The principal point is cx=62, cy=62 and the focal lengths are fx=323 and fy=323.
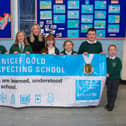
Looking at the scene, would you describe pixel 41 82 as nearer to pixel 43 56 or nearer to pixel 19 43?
pixel 43 56

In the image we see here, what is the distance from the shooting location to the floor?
509cm

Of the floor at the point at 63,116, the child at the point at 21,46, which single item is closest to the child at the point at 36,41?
the child at the point at 21,46

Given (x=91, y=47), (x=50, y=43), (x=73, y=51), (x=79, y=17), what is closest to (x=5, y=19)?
(x=79, y=17)

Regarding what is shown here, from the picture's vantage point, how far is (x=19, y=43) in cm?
606

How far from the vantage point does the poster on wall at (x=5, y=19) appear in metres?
7.55

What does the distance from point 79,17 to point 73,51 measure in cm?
179

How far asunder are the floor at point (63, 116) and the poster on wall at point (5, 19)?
94.4 inches

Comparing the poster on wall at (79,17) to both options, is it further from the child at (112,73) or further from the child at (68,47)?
the child at (112,73)

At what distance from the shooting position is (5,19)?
7617mm

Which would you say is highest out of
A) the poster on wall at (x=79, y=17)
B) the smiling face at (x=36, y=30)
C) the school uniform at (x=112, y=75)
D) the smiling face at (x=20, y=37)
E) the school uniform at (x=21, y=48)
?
the poster on wall at (x=79, y=17)

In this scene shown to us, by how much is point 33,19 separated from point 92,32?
2.12 meters

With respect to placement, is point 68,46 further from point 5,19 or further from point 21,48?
point 5,19

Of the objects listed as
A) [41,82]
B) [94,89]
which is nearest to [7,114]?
[41,82]

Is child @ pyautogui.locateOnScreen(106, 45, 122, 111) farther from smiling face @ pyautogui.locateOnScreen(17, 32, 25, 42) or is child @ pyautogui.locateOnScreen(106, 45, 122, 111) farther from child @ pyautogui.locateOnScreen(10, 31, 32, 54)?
smiling face @ pyautogui.locateOnScreen(17, 32, 25, 42)
